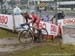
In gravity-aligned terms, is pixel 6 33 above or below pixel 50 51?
above

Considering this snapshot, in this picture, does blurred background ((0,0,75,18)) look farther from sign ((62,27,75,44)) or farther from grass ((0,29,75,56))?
grass ((0,29,75,56))

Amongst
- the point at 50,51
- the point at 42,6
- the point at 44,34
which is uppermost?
the point at 42,6

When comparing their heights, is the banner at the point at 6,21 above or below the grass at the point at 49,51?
above

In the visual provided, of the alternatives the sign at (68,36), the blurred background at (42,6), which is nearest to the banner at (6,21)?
the blurred background at (42,6)

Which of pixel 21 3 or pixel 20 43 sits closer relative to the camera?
pixel 20 43

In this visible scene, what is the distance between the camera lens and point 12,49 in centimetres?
1402

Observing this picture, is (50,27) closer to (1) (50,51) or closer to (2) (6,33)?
(2) (6,33)

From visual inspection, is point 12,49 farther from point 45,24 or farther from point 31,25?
point 45,24

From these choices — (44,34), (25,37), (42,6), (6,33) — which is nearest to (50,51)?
(25,37)

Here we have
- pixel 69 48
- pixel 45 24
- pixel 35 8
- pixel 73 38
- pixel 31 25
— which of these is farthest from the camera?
pixel 35 8

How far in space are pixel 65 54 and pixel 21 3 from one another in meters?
16.4

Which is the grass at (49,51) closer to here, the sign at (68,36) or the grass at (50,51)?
the grass at (50,51)

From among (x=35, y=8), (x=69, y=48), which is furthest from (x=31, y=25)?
(x=35, y=8)

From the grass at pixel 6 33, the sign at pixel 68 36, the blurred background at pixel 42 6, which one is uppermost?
the blurred background at pixel 42 6
